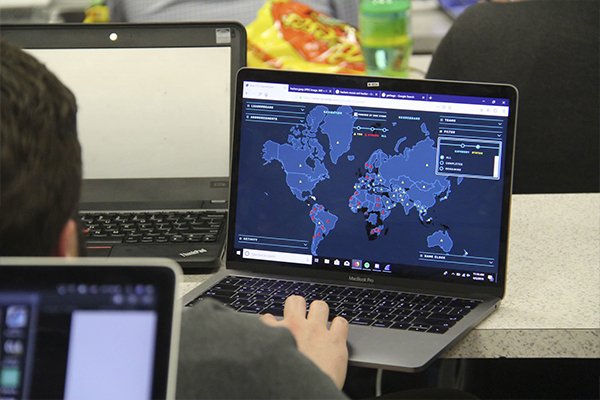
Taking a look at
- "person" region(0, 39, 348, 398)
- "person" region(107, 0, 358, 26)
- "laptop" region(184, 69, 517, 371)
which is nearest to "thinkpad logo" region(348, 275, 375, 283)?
"laptop" region(184, 69, 517, 371)

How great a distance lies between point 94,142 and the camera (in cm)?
174

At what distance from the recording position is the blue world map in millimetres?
1460

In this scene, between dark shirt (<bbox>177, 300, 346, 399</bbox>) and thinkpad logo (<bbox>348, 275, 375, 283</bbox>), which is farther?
thinkpad logo (<bbox>348, 275, 375, 283</bbox>)

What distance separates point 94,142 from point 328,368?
0.68 meters

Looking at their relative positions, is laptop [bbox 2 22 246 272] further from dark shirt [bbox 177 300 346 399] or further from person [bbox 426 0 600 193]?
dark shirt [bbox 177 300 346 399]

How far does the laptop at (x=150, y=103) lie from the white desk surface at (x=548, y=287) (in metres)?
0.25

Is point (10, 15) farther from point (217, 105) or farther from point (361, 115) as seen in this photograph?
point (361, 115)

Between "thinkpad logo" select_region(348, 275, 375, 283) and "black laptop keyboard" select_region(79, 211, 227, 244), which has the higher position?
"black laptop keyboard" select_region(79, 211, 227, 244)

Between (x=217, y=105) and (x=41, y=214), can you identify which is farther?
(x=217, y=105)

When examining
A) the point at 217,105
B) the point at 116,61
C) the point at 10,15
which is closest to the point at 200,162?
the point at 217,105

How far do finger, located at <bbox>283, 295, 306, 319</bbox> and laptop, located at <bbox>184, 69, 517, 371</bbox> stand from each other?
41mm

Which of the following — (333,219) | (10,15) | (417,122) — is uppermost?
(10,15)

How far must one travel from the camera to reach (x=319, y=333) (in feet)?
4.25

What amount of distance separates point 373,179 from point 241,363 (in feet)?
2.08
